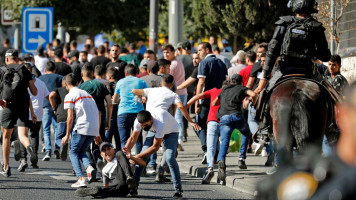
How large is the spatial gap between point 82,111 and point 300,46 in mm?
3175

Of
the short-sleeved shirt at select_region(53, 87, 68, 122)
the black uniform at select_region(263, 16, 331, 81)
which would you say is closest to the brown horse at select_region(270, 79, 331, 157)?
the black uniform at select_region(263, 16, 331, 81)

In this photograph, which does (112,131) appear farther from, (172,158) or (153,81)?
(172,158)

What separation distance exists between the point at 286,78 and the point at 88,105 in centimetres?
303

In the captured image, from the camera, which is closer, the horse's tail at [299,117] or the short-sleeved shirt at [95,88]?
the horse's tail at [299,117]

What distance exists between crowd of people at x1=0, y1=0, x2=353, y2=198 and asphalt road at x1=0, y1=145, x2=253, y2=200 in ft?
0.67

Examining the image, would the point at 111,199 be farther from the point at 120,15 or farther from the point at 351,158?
the point at 120,15

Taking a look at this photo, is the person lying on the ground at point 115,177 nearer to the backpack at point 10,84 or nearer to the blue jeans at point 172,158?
the blue jeans at point 172,158

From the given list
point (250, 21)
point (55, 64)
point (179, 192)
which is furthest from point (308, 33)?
point (250, 21)

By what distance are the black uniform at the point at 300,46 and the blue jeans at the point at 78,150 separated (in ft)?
9.65

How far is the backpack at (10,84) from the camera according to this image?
1315 cm

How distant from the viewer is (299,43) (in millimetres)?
10234

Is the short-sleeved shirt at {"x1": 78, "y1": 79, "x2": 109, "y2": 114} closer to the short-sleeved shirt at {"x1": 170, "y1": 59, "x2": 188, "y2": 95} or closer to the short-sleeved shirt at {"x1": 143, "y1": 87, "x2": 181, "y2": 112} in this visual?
the short-sleeved shirt at {"x1": 143, "y1": 87, "x2": 181, "y2": 112}

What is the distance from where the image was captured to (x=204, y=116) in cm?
1506

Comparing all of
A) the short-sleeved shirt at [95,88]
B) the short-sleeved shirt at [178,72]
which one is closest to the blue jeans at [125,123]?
the short-sleeved shirt at [95,88]
